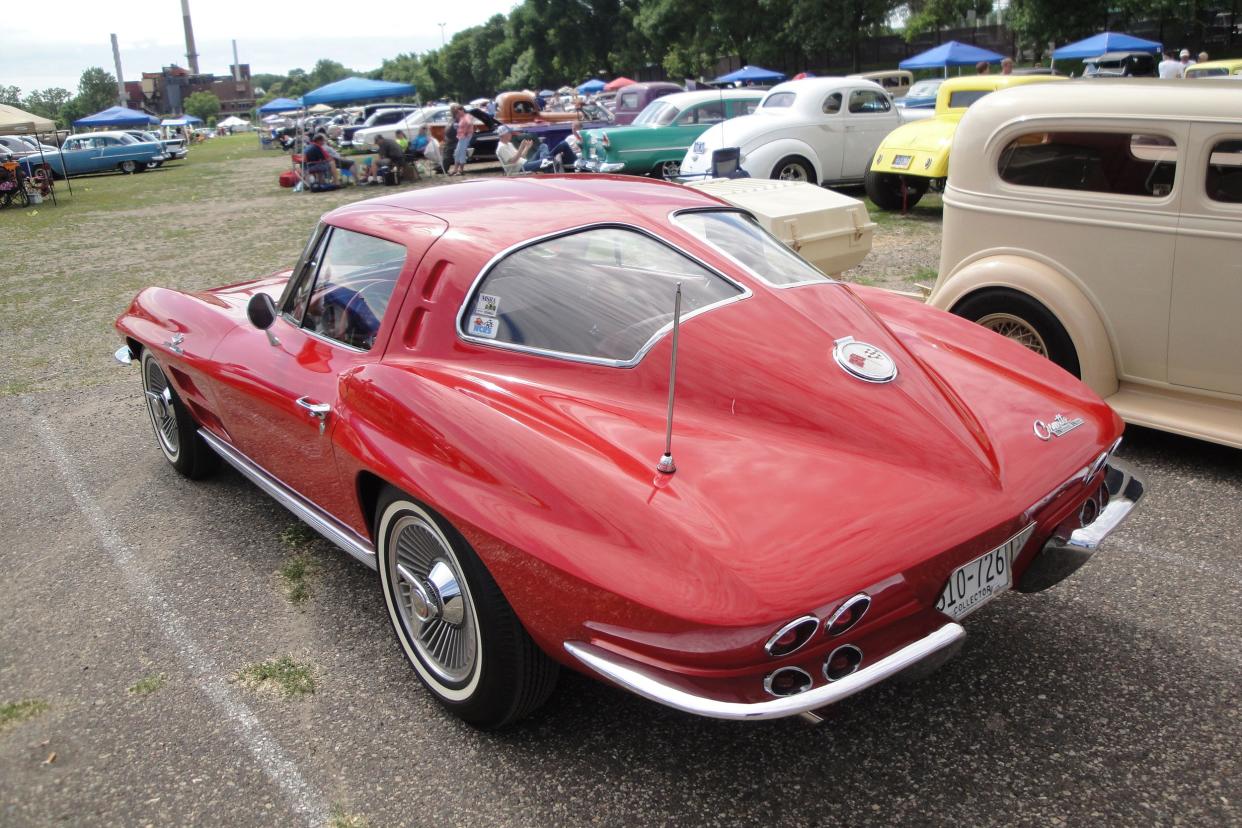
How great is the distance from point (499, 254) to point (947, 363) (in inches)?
60.9

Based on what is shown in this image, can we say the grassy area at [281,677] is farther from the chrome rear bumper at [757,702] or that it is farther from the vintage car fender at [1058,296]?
the vintage car fender at [1058,296]

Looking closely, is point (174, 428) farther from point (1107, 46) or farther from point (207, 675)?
point (1107, 46)

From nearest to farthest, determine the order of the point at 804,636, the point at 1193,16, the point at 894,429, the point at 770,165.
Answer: the point at 804,636, the point at 894,429, the point at 770,165, the point at 1193,16

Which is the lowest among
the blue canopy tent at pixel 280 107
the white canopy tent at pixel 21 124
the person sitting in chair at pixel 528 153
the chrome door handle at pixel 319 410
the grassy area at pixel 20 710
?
the grassy area at pixel 20 710

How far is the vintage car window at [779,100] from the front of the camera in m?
13.4

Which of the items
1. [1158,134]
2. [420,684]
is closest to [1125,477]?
[1158,134]

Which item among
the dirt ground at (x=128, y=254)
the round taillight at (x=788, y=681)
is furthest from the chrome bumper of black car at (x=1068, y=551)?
the dirt ground at (x=128, y=254)

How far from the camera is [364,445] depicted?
293 centimetres

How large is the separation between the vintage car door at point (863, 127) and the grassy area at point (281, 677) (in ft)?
38.8

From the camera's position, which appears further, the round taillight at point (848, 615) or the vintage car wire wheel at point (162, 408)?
the vintage car wire wheel at point (162, 408)

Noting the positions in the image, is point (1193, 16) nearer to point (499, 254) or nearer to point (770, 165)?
point (770, 165)

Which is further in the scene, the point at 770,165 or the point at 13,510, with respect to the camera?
the point at 770,165

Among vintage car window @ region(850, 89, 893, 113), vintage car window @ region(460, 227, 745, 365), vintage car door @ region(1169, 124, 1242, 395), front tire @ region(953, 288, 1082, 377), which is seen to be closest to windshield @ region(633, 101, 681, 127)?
vintage car window @ region(850, 89, 893, 113)

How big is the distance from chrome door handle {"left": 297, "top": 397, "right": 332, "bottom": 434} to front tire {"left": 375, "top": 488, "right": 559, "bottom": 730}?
0.41 meters
